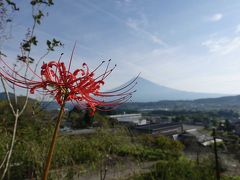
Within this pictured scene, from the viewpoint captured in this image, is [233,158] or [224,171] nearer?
[224,171]

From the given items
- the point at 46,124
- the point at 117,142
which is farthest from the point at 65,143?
the point at 117,142

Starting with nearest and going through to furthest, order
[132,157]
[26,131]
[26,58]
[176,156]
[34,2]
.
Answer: [26,58], [34,2], [26,131], [132,157], [176,156]

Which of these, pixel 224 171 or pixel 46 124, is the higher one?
pixel 46 124

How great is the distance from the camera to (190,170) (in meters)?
6.88

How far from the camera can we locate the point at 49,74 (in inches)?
50.2

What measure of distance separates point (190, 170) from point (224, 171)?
310cm

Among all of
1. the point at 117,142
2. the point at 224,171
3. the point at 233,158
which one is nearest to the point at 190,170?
the point at 117,142

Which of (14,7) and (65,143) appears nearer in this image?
(14,7)

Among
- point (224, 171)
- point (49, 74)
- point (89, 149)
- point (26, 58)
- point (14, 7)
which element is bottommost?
point (224, 171)

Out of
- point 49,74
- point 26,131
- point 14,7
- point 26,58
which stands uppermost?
point 14,7

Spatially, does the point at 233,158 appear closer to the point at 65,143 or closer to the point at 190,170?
the point at 190,170

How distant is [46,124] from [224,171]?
6622 mm

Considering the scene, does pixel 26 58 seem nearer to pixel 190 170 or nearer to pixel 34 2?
pixel 34 2

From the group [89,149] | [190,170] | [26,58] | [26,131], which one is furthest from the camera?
[190,170]
